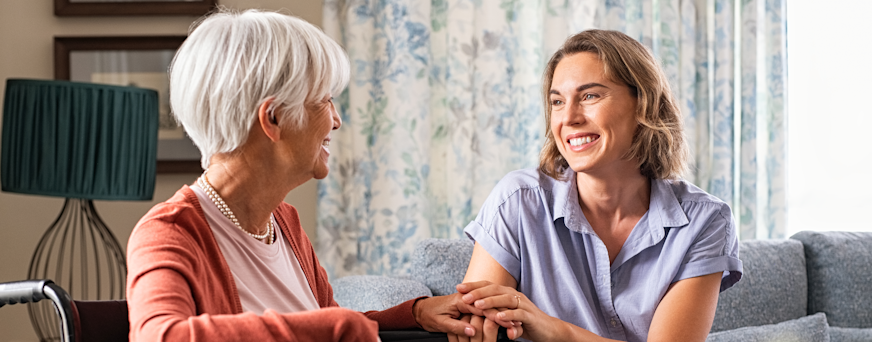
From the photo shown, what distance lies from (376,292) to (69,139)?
3.21 feet

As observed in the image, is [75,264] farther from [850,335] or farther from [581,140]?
[850,335]

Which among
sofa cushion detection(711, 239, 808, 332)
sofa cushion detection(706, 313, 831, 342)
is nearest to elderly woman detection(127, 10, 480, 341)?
sofa cushion detection(706, 313, 831, 342)

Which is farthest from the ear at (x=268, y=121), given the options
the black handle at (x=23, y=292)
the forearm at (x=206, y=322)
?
the black handle at (x=23, y=292)

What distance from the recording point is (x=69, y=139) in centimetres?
185

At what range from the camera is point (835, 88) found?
3.01 meters

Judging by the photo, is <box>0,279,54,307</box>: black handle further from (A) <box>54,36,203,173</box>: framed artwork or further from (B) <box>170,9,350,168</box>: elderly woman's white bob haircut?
A: (A) <box>54,36,203,173</box>: framed artwork

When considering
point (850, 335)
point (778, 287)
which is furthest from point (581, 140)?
point (850, 335)

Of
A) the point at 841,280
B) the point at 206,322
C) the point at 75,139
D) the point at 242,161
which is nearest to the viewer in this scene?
the point at 206,322

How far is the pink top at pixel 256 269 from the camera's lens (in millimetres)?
965

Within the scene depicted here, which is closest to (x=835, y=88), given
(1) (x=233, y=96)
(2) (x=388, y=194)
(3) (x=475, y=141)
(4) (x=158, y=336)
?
(3) (x=475, y=141)

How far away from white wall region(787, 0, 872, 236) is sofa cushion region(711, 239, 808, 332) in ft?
2.93

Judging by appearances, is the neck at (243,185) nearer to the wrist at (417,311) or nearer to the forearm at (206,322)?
the forearm at (206,322)

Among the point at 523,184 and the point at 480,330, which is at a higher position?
the point at 523,184

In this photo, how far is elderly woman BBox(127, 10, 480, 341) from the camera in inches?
32.2
